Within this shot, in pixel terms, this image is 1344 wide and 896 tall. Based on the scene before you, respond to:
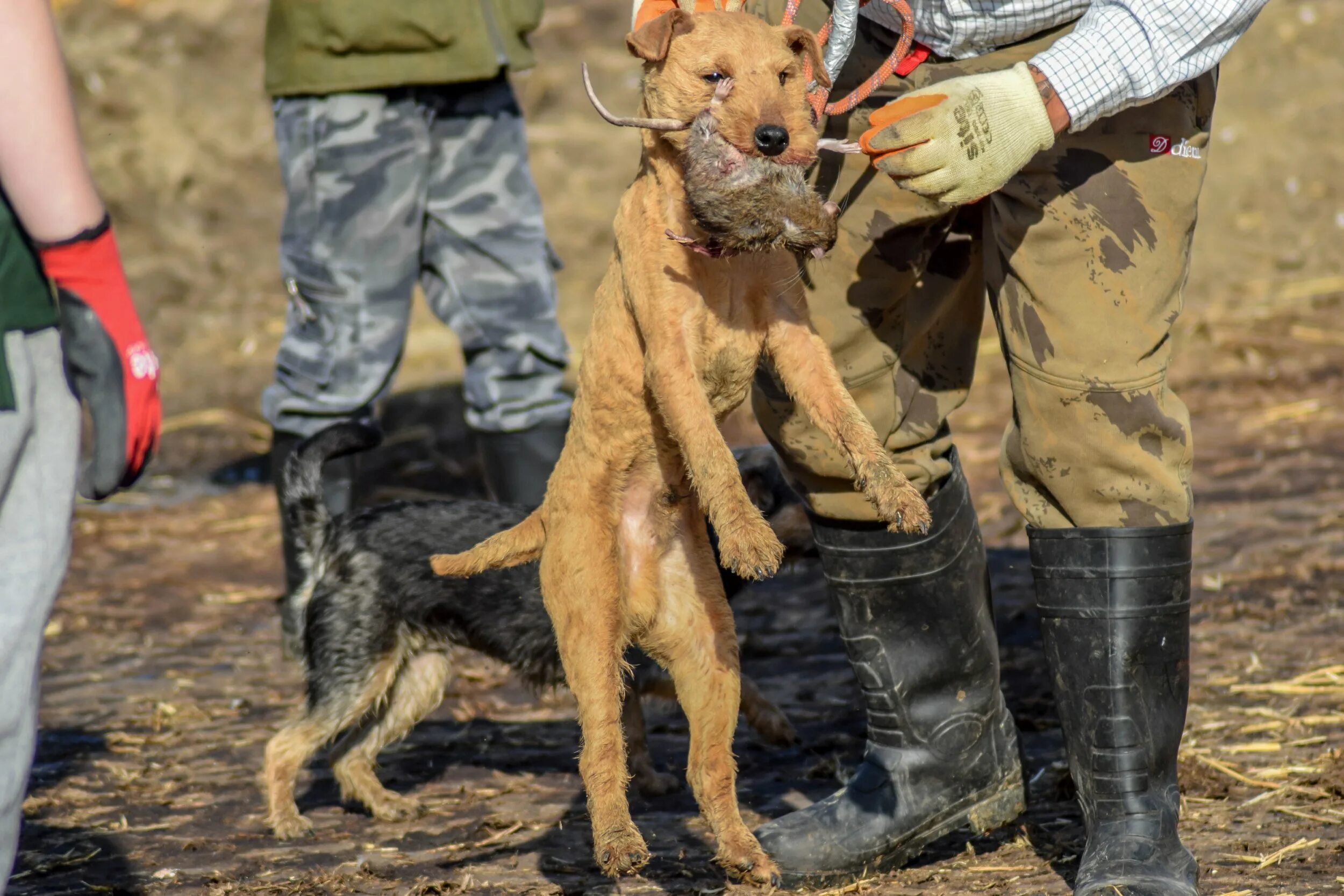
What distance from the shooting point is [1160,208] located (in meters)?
3.11

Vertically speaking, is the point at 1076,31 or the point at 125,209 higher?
the point at 1076,31

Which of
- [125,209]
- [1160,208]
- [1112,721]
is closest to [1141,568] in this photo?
[1112,721]

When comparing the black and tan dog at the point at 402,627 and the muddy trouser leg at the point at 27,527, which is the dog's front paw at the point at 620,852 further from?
the black and tan dog at the point at 402,627

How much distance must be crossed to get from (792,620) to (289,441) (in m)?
2.00

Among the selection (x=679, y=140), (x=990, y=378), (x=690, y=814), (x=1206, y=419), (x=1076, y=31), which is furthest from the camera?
(x=990, y=378)

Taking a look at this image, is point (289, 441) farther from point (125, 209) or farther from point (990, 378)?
point (125, 209)

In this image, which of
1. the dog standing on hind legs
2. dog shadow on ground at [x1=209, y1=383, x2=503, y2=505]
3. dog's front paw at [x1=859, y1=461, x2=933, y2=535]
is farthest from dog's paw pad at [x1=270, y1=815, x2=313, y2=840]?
dog shadow on ground at [x1=209, y1=383, x2=503, y2=505]

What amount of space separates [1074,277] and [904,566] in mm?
846

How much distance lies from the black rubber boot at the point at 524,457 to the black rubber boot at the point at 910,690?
205cm

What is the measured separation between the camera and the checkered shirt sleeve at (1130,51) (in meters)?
2.87

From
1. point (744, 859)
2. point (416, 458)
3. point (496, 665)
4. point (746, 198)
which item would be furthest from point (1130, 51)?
point (416, 458)

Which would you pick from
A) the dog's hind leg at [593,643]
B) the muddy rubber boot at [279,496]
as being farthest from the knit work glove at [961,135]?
the muddy rubber boot at [279,496]

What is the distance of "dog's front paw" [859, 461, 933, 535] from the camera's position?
8.23ft

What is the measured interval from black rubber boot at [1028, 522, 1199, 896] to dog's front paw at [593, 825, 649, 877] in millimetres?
1024
